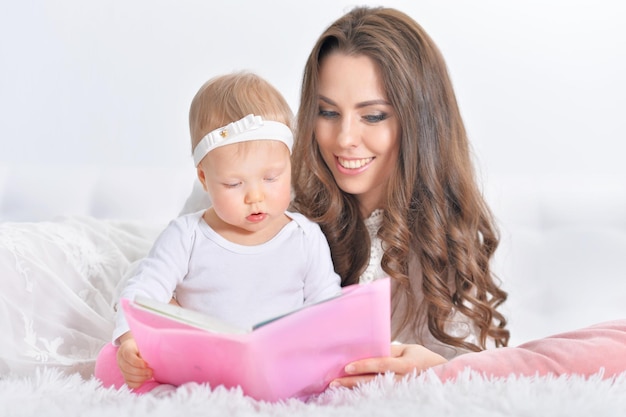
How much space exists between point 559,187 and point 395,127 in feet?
4.23

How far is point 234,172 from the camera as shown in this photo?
197 cm

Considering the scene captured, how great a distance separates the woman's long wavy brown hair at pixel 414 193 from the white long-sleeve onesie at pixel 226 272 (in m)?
0.42

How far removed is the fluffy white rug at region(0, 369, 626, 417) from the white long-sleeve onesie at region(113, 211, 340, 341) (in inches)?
17.2

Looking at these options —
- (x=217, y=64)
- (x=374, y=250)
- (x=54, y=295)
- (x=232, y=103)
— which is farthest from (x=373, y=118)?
(x=217, y=64)

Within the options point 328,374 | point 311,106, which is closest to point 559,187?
point 311,106

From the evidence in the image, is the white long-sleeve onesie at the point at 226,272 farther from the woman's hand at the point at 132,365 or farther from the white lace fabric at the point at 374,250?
the white lace fabric at the point at 374,250

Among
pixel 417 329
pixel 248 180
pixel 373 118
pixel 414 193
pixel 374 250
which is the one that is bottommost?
pixel 417 329

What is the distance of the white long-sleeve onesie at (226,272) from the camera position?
206 cm

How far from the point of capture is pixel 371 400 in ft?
5.18

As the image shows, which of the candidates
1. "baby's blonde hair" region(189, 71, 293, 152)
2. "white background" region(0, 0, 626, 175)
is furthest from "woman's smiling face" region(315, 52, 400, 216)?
"white background" region(0, 0, 626, 175)

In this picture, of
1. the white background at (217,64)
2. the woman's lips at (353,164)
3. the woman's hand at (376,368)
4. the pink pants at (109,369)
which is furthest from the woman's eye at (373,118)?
the white background at (217,64)

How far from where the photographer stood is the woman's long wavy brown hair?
7.95 feet

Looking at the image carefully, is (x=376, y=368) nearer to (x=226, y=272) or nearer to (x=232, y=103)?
(x=226, y=272)

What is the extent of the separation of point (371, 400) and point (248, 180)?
2.02ft
